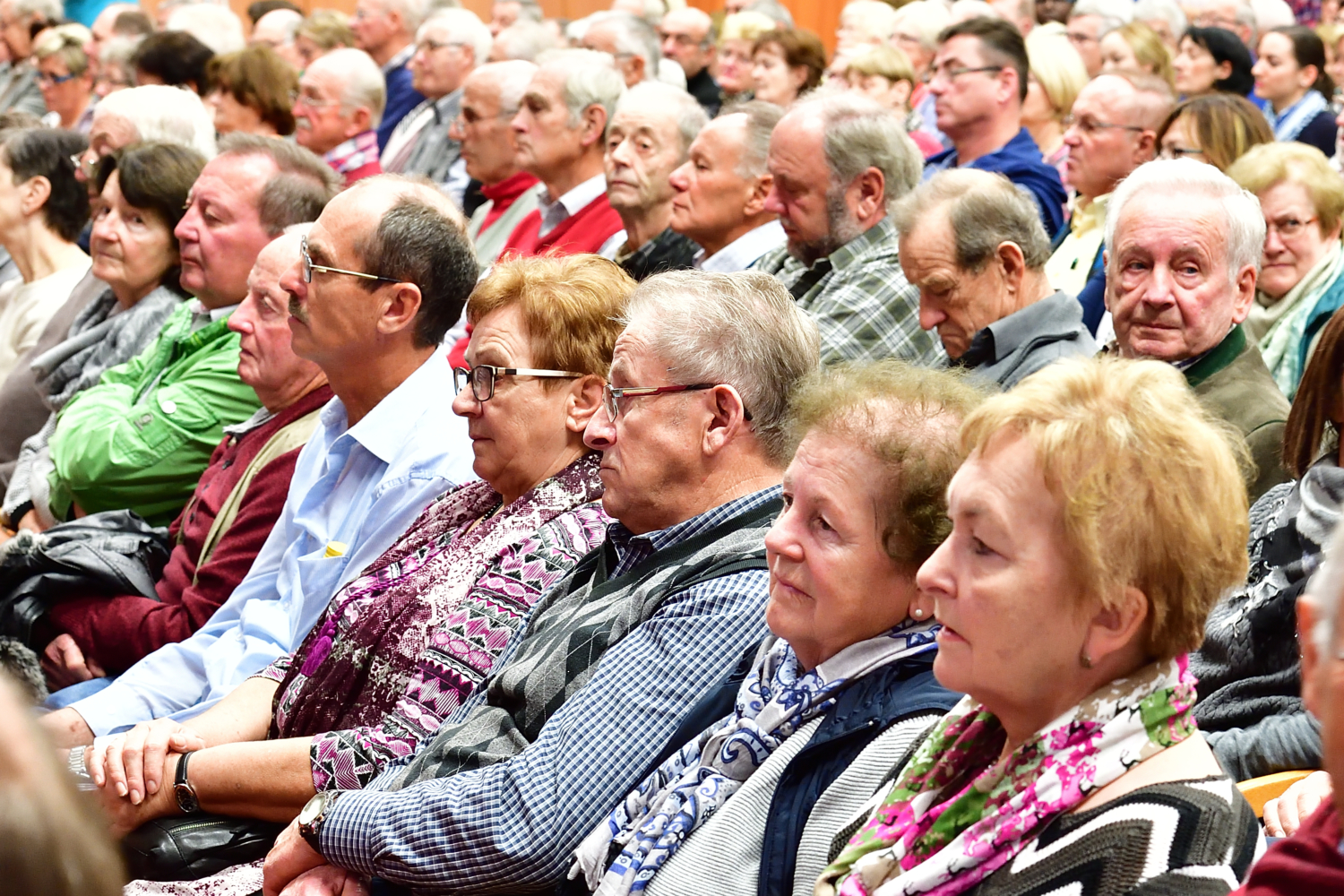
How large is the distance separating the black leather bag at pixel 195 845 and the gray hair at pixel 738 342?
3.05ft

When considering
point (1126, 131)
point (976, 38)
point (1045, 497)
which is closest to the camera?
point (1045, 497)

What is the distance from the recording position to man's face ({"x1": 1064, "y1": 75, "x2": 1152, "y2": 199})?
4.87 meters

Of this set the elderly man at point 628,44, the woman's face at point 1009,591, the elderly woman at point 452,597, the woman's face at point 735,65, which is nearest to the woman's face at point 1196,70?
the woman's face at point 735,65

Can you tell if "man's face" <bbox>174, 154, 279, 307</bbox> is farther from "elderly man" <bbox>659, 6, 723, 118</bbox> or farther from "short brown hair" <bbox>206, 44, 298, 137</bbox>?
"elderly man" <bbox>659, 6, 723, 118</bbox>

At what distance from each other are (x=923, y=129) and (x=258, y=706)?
4.91 m

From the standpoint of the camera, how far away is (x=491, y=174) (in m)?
5.82

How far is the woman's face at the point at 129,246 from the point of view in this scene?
403 cm

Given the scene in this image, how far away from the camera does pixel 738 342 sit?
214 cm

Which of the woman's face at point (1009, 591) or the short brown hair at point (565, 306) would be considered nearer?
the woman's face at point (1009, 591)

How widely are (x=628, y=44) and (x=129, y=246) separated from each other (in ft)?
12.0

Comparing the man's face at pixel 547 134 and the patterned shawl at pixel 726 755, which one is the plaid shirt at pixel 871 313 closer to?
the man's face at pixel 547 134

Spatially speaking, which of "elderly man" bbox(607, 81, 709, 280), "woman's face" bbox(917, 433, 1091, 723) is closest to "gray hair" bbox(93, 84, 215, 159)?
"elderly man" bbox(607, 81, 709, 280)

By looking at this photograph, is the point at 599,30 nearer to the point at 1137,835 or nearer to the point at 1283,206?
the point at 1283,206

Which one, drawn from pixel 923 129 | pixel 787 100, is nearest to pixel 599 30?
pixel 787 100
